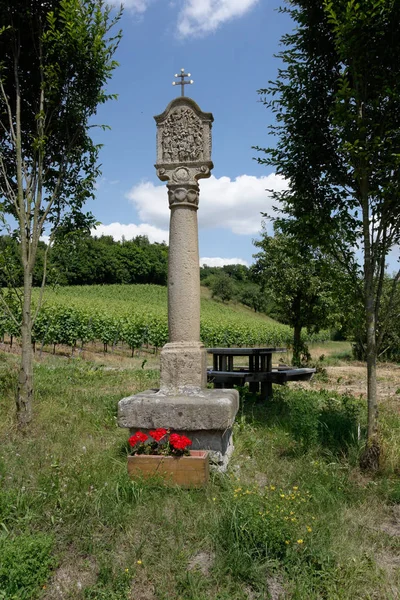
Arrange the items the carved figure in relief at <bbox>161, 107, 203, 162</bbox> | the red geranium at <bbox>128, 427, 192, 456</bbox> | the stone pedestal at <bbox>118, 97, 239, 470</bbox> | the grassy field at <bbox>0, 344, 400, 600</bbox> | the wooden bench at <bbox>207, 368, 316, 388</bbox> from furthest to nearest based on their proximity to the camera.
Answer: the wooden bench at <bbox>207, 368, 316, 388</bbox>, the carved figure in relief at <bbox>161, 107, 203, 162</bbox>, the stone pedestal at <bbox>118, 97, 239, 470</bbox>, the red geranium at <bbox>128, 427, 192, 456</bbox>, the grassy field at <bbox>0, 344, 400, 600</bbox>

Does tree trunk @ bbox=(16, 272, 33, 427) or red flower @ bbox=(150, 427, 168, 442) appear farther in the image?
tree trunk @ bbox=(16, 272, 33, 427)

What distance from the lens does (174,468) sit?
13.2 ft

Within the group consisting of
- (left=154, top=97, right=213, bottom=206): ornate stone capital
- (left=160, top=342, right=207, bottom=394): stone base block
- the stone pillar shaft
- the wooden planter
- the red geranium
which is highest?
(left=154, top=97, right=213, bottom=206): ornate stone capital

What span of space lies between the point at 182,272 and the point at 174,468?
199 centimetres

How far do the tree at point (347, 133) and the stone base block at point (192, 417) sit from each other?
5.17 feet

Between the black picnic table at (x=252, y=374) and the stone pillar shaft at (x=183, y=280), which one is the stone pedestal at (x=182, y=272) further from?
the black picnic table at (x=252, y=374)

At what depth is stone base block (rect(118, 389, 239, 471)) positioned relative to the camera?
4.32 meters

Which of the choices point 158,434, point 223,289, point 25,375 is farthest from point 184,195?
point 223,289

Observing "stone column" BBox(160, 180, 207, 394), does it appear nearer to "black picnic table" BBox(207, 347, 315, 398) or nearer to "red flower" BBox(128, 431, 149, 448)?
"red flower" BBox(128, 431, 149, 448)

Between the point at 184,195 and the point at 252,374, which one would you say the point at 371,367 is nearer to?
the point at 184,195

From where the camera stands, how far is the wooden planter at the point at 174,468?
13.1 feet

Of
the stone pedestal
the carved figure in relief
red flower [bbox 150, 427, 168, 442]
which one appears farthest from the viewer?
the carved figure in relief

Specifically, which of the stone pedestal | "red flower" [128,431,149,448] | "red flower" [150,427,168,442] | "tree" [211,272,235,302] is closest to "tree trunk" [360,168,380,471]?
the stone pedestal

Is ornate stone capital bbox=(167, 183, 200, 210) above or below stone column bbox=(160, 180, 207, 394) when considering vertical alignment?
above
